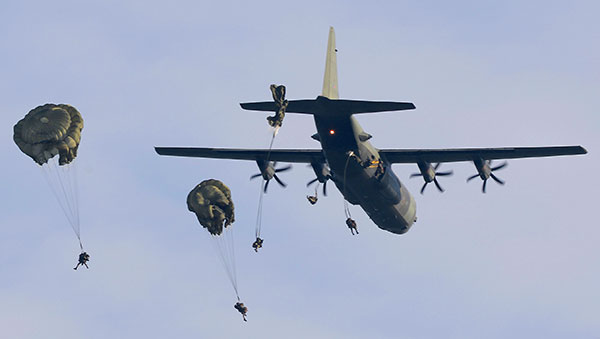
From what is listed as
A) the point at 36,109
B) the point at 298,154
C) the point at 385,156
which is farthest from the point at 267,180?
the point at 36,109

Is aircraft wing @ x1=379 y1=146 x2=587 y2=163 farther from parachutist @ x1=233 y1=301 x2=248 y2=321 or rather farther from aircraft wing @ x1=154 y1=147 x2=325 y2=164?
parachutist @ x1=233 y1=301 x2=248 y2=321

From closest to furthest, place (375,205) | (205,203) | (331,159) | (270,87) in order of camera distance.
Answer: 1. (270,87)
2. (205,203)
3. (331,159)
4. (375,205)

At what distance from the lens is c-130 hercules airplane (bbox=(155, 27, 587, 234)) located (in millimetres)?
52688

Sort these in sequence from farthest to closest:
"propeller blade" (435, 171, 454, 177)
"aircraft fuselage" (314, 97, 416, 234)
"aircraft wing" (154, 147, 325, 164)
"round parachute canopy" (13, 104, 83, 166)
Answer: "aircraft wing" (154, 147, 325, 164)
"propeller blade" (435, 171, 454, 177)
"aircraft fuselage" (314, 97, 416, 234)
"round parachute canopy" (13, 104, 83, 166)

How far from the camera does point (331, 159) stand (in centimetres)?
5538

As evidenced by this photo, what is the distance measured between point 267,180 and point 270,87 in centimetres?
1380

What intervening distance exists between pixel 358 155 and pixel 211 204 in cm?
998

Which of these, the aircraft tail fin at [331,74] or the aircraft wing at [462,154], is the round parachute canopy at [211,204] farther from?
the aircraft wing at [462,154]

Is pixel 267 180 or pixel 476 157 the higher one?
pixel 267 180

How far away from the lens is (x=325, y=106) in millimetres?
52344

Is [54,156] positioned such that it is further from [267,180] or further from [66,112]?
[267,180]

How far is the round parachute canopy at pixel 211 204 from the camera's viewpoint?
5109 centimetres


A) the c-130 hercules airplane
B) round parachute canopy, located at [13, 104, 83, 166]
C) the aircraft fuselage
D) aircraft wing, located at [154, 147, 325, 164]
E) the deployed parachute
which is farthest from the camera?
aircraft wing, located at [154, 147, 325, 164]

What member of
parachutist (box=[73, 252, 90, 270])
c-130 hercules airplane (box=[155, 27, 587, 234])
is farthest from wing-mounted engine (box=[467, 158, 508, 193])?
parachutist (box=[73, 252, 90, 270])
